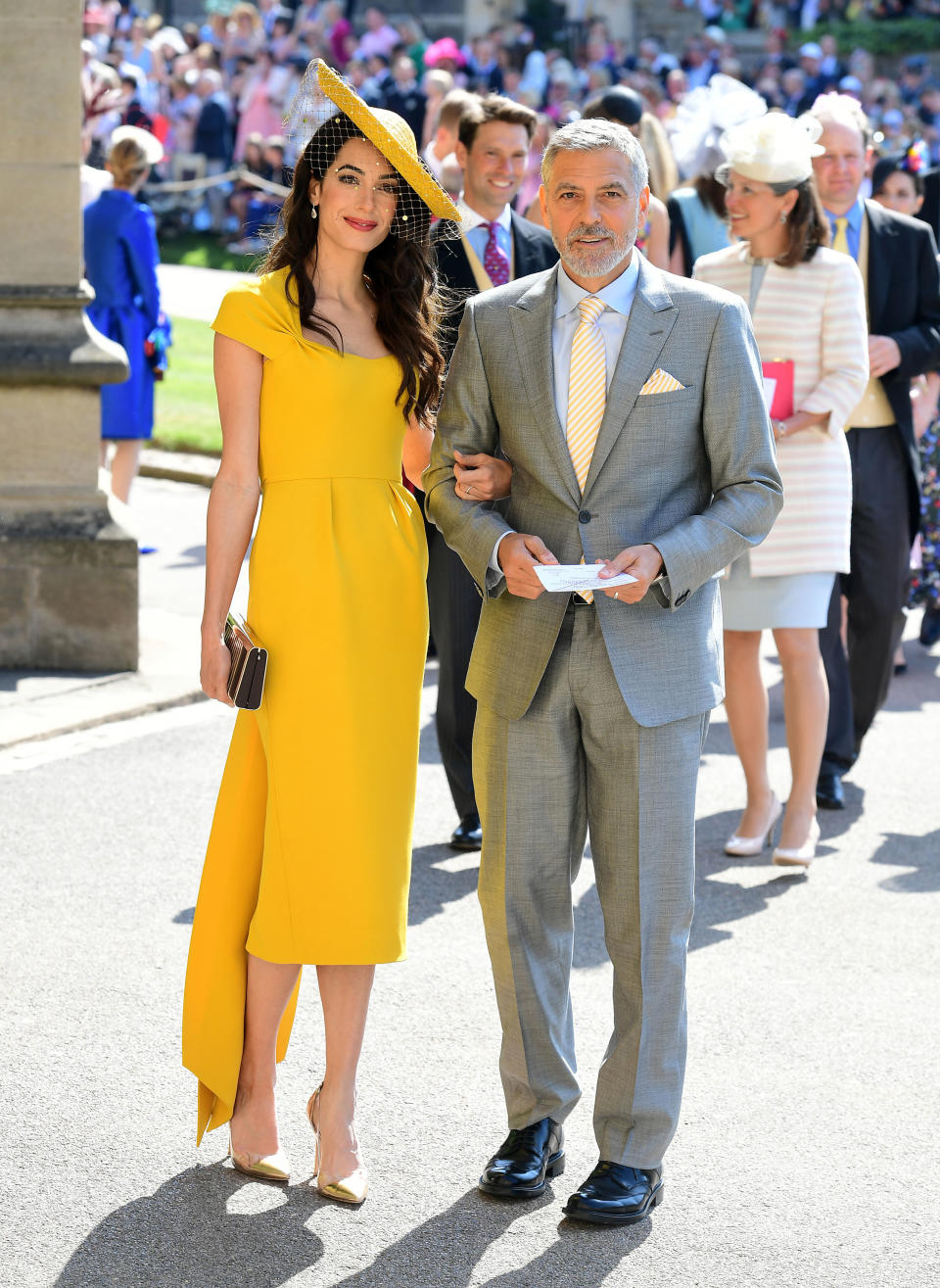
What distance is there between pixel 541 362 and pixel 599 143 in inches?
17.2

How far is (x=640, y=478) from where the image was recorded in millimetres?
3730

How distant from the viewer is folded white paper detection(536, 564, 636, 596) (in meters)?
3.57

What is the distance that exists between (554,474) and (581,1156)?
58.4 inches

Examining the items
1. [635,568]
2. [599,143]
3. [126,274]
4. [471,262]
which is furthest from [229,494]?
[126,274]

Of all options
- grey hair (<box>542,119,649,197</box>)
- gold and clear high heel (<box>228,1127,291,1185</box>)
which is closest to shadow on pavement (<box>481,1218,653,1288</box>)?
gold and clear high heel (<box>228,1127,291,1185</box>)

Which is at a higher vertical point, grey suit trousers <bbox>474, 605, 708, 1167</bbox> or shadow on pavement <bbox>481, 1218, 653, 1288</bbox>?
grey suit trousers <bbox>474, 605, 708, 1167</bbox>

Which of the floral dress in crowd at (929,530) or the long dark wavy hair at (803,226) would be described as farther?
the floral dress in crowd at (929,530)

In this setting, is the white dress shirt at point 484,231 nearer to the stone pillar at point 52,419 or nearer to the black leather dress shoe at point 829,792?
the stone pillar at point 52,419

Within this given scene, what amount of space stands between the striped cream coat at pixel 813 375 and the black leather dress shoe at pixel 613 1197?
2.71 meters

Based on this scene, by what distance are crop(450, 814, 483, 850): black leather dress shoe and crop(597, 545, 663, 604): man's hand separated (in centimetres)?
267

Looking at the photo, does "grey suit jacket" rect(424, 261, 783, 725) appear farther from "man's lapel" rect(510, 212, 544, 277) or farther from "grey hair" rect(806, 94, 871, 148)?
"grey hair" rect(806, 94, 871, 148)

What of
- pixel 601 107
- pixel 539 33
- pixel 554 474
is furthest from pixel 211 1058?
pixel 539 33

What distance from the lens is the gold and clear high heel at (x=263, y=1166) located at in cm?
390

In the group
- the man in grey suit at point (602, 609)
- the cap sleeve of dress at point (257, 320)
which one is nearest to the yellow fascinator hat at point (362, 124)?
the man in grey suit at point (602, 609)
